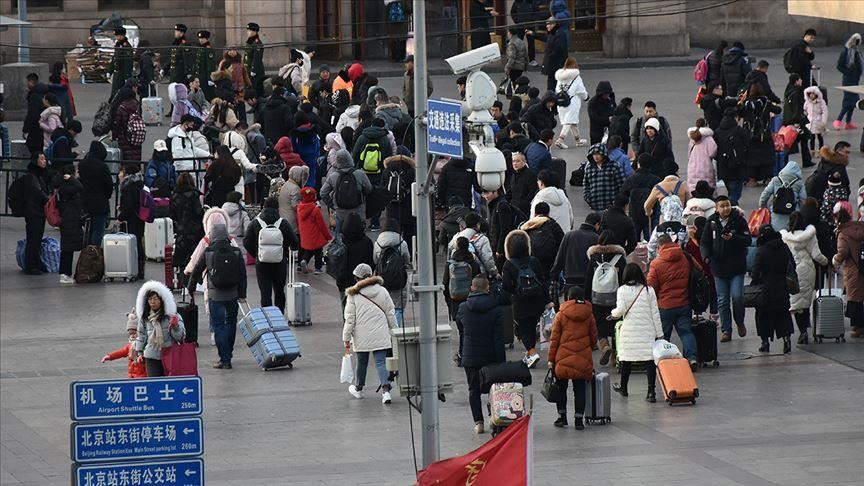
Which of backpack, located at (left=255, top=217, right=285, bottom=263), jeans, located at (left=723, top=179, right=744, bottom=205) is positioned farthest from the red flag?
jeans, located at (left=723, top=179, right=744, bottom=205)

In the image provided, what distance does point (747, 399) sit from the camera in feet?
61.5

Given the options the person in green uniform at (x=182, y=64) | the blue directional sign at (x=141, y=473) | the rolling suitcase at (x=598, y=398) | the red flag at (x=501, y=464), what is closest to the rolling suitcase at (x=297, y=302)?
the rolling suitcase at (x=598, y=398)

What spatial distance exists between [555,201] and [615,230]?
3.36 feet

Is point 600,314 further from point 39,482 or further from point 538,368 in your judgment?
point 39,482

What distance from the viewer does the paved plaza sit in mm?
16438

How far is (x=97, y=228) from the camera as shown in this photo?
2555 cm

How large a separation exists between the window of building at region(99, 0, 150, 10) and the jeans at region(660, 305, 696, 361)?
2882 centimetres

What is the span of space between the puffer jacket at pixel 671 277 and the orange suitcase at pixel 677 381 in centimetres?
88

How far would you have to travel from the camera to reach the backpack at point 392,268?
19672 mm

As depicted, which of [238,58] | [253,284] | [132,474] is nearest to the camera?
[132,474]

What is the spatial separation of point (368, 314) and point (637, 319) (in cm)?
262

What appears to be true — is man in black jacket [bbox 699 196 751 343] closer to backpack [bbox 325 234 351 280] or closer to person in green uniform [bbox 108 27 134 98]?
backpack [bbox 325 234 351 280]

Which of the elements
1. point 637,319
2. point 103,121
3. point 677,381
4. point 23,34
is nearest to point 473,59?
point 637,319

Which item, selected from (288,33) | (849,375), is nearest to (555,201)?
(849,375)
